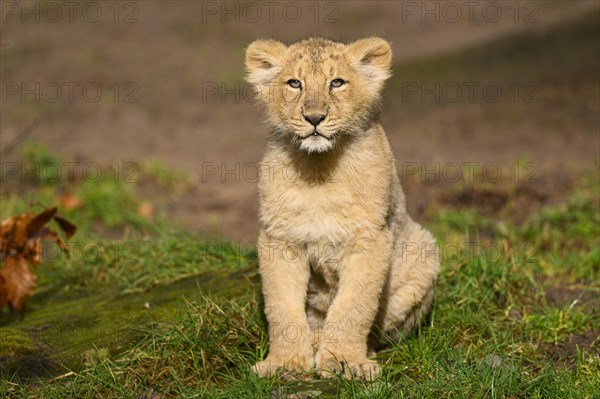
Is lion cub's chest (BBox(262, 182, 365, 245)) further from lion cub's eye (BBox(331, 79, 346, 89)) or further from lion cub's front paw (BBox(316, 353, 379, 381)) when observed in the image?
lion cub's front paw (BBox(316, 353, 379, 381))

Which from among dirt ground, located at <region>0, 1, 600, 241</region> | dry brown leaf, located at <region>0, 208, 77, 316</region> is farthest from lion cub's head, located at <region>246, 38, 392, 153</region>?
dirt ground, located at <region>0, 1, 600, 241</region>

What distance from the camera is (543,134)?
12.5 metres

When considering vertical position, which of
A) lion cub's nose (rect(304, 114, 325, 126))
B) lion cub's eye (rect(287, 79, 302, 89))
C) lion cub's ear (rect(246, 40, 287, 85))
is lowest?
lion cub's nose (rect(304, 114, 325, 126))

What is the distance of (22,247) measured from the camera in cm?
636

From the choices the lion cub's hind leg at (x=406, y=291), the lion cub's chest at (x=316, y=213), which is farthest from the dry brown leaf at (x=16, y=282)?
the lion cub's hind leg at (x=406, y=291)

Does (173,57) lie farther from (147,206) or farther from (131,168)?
(147,206)

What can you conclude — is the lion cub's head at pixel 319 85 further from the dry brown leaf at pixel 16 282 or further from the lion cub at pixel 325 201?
the dry brown leaf at pixel 16 282

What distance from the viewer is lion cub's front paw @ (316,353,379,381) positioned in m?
5.23

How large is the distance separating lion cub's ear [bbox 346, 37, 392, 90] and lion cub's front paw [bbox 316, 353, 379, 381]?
1.76 m

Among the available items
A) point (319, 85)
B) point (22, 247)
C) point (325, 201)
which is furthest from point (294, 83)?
point (22, 247)

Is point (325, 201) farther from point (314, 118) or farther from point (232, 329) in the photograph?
point (232, 329)

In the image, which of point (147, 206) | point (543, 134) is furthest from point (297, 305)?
point (543, 134)

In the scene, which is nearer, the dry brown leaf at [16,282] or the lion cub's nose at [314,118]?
the lion cub's nose at [314,118]

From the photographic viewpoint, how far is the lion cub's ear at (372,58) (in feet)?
18.4
